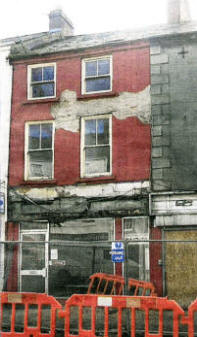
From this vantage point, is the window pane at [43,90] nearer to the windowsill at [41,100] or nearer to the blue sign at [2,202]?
the windowsill at [41,100]

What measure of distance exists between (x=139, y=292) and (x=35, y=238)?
461cm

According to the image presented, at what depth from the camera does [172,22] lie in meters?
18.4

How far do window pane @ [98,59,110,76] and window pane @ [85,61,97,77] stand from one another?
16 centimetres

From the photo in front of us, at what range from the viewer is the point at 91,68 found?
60.6 feet

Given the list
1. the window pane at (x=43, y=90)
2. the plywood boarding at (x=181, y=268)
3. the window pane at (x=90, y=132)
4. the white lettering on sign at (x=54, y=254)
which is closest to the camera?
the plywood boarding at (x=181, y=268)

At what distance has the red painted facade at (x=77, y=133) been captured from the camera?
17312 millimetres

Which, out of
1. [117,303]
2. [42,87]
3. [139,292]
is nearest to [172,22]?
[42,87]

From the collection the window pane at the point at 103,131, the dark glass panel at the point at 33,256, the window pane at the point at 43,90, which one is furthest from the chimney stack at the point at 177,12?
the dark glass panel at the point at 33,256

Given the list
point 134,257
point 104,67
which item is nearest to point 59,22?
point 104,67

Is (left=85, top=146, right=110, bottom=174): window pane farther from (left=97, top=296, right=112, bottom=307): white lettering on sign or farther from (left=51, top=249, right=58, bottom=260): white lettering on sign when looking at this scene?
(left=97, top=296, right=112, bottom=307): white lettering on sign

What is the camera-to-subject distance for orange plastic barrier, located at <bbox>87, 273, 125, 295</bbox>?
13961mm

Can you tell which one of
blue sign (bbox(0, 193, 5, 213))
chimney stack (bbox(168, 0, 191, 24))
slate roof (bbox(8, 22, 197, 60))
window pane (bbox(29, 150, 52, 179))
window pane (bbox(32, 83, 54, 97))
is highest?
chimney stack (bbox(168, 0, 191, 24))

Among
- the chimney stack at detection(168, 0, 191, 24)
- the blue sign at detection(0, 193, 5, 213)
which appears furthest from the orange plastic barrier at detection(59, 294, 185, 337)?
the chimney stack at detection(168, 0, 191, 24)

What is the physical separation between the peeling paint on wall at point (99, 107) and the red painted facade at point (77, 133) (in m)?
0.18
